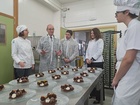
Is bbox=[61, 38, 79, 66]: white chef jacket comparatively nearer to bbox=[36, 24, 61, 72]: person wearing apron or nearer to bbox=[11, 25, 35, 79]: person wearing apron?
bbox=[36, 24, 61, 72]: person wearing apron

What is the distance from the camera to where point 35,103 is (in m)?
0.76

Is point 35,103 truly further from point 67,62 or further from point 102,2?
point 102,2

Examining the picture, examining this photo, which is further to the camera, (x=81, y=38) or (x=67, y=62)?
(x=81, y=38)

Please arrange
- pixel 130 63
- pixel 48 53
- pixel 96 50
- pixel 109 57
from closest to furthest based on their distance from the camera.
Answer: pixel 130 63, pixel 96 50, pixel 48 53, pixel 109 57

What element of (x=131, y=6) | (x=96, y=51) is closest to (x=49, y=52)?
(x=96, y=51)

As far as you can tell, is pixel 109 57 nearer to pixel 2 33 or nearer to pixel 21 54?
pixel 21 54

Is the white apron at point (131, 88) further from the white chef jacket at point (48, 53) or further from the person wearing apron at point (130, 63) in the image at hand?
the white chef jacket at point (48, 53)

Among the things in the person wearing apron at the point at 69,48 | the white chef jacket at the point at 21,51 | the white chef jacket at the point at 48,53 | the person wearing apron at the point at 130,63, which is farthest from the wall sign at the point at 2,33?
the person wearing apron at the point at 130,63

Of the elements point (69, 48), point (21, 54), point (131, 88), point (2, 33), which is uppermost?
point (2, 33)

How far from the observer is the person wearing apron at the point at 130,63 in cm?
91

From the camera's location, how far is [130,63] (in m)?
0.92

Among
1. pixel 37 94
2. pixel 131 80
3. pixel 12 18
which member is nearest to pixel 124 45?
pixel 131 80

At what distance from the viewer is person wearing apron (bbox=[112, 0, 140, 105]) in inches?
35.8

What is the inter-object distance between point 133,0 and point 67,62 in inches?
74.6
